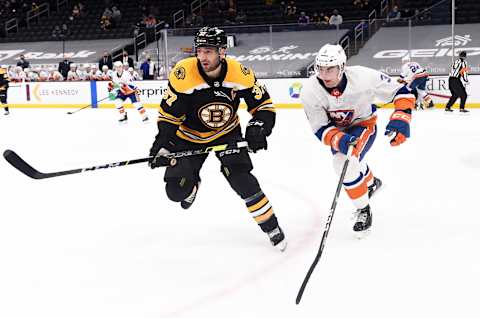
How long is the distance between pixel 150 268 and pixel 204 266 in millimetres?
278

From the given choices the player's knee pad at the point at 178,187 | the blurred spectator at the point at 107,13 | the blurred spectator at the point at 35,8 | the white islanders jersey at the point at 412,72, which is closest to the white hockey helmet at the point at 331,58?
the player's knee pad at the point at 178,187

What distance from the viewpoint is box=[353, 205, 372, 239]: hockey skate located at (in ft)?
12.0

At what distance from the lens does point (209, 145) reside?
361 centimetres

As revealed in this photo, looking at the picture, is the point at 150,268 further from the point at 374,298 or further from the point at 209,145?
the point at 374,298

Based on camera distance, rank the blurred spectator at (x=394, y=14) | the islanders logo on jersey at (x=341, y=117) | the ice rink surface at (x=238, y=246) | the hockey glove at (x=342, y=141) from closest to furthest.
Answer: the ice rink surface at (x=238, y=246) → the hockey glove at (x=342, y=141) → the islanders logo on jersey at (x=341, y=117) → the blurred spectator at (x=394, y=14)

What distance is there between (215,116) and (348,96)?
28.6 inches

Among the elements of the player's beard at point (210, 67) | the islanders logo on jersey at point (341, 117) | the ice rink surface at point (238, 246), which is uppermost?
the player's beard at point (210, 67)

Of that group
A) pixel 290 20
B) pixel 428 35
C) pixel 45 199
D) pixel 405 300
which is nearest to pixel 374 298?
pixel 405 300

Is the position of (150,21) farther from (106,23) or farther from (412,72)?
(412,72)

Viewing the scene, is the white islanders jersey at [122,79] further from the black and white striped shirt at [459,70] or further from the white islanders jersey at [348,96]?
the white islanders jersey at [348,96]

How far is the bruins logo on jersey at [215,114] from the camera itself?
11.2 feet

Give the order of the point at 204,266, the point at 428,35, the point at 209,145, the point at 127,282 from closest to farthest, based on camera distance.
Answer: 1. the point at 127,282
2. the point at 204,266
3. the point at 209,145
4. the point at 428,35

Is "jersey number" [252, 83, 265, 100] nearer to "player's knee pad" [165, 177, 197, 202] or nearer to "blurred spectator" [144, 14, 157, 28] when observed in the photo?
"player's knee pad" [165, 177, 197, 202]

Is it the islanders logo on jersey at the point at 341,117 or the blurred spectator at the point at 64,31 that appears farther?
the blurred spectator at the point at 64,31
